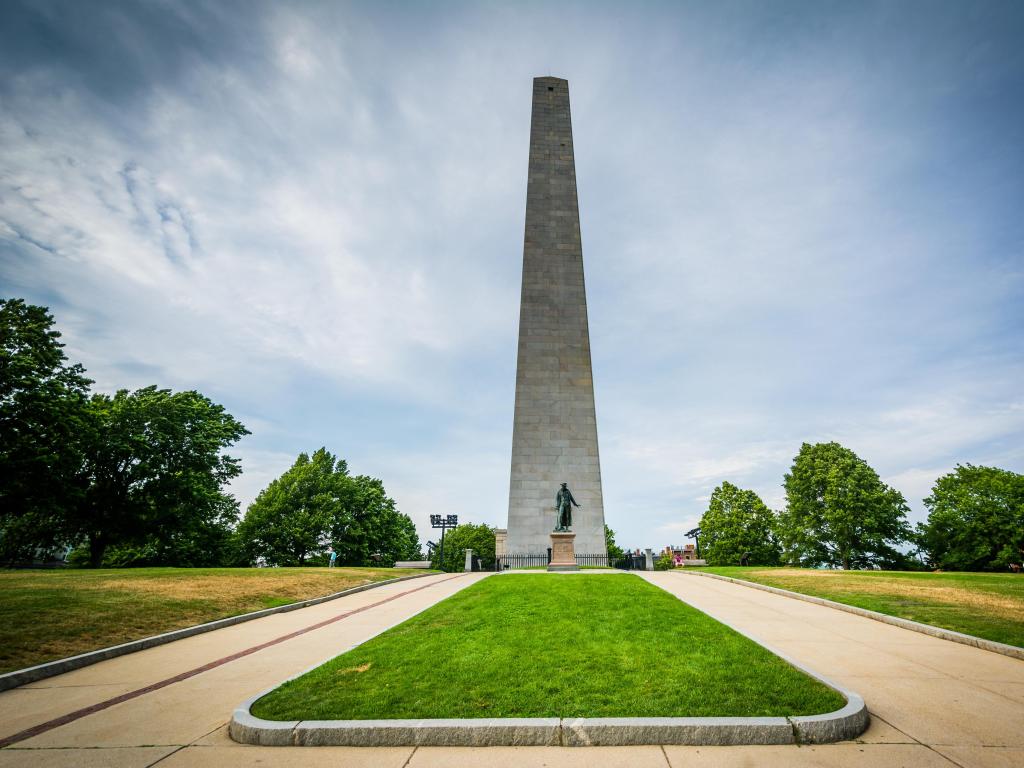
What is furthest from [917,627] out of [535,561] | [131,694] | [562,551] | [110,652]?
[535,561]

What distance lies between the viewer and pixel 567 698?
236 inches

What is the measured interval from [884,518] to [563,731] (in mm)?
44121

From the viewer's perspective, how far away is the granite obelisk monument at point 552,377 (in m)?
36.0

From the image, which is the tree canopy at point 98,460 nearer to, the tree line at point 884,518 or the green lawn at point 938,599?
the green lawn at point 938,599

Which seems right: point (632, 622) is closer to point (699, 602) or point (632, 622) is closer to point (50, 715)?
point (699, 602)

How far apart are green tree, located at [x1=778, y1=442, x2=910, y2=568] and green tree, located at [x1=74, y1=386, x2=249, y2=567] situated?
4609 cm

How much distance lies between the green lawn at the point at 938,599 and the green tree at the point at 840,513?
22.7 m

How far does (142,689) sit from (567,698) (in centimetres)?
638

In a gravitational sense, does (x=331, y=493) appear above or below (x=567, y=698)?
above

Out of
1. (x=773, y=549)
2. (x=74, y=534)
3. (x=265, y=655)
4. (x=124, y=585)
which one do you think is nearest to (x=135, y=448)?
(x=74, y=534)

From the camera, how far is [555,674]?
22.8ft

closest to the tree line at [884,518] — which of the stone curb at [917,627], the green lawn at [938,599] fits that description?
the green lawn at [938,599]

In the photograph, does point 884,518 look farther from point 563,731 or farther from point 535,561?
point 563,731

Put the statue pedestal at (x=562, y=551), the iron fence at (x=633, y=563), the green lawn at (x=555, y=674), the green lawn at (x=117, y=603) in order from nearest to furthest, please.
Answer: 1. the green lawn at (x=555, y=674)
2. the green lawn at (x=117, y=603)
3. the statue pedestal at (x=562, y=551)
4. the iron fence at (x=633, y=563)
